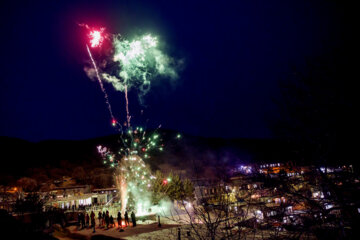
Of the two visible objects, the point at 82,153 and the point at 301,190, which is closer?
the point at 301,190

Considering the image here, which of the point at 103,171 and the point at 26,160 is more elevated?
the point at 26,160

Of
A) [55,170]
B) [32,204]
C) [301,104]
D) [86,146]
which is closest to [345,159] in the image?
[301,104]

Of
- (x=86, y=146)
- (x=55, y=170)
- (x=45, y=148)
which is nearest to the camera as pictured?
(x=55, y=170)

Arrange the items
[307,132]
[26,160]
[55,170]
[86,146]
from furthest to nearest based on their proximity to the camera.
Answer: [86,146] < [26,160] < [55,170] < [307,132]

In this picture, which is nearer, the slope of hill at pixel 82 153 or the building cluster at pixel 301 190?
the building cluster at pixel 301 190

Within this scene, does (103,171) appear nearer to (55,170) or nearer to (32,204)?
(55,170)

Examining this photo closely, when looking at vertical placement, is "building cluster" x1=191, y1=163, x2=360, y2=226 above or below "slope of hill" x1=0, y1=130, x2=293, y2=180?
below

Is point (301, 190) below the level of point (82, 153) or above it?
below

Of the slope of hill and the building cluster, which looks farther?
the slope of hill

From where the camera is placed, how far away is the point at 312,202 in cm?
545

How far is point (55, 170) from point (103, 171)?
11.5m

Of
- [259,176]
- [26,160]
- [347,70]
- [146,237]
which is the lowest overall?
[146,237]

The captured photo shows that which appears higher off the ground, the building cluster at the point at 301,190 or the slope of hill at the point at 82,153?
the slope of hill at the point at 82,153

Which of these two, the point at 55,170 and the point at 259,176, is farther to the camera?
the point at 55,170
